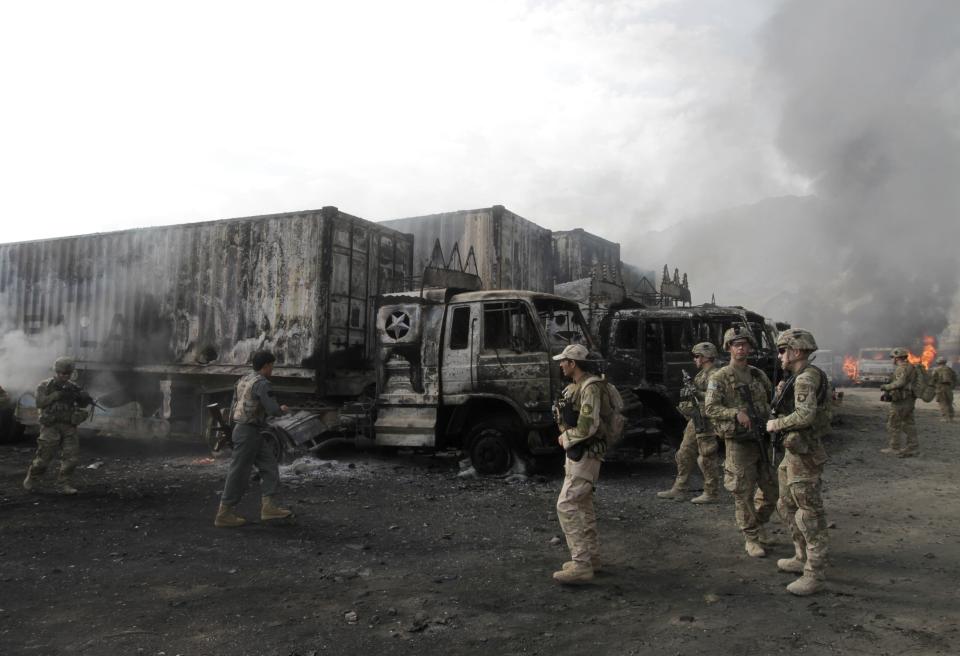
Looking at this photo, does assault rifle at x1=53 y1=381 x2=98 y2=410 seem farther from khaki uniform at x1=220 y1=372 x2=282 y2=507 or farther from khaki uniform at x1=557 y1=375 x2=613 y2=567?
khaki uniform at x1=557 y1=375 x2=613 y2=567

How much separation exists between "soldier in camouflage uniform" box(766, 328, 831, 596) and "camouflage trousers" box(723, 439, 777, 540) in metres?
0.41

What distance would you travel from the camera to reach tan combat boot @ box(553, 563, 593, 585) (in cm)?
396

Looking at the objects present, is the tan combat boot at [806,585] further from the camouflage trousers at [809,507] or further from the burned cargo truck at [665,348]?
the burned cargo truck at [665,348]

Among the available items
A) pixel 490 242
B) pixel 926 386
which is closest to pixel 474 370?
pixel 490 242

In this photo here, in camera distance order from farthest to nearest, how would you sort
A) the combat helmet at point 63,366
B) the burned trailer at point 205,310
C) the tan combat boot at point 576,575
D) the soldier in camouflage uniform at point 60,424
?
the burned trailer at point 205,310 < the combat helmet at point 63,366 < the soldier in camouflage uniform at point 60,424 < the tan combat boot at point 576,575

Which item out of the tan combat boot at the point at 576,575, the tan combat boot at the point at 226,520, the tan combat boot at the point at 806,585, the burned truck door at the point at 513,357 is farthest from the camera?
the burned truck door at the point at 513,357

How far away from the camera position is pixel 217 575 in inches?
166

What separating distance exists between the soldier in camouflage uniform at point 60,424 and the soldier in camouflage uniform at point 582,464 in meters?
5.49

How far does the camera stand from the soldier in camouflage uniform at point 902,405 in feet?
30.2

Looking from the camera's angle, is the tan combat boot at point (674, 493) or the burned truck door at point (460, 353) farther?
the burned truck door at point (460, 353)

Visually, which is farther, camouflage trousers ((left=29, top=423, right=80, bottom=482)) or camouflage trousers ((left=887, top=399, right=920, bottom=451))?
camouflage trousers ((left=887, top=399, right=920, bottom=451))

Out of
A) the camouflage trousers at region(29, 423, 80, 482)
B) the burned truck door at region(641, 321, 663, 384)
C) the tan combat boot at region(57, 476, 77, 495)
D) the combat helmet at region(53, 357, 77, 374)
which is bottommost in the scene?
the tan combat boot at region(57, 476, 77, 495)

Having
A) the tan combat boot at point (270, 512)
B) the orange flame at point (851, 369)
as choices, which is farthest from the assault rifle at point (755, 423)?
the orange flame at point (851, 369)

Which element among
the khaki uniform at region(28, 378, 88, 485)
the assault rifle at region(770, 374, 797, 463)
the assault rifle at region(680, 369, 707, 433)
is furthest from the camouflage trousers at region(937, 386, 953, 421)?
the khaki uniform at region(28, 378, 88, 485)
